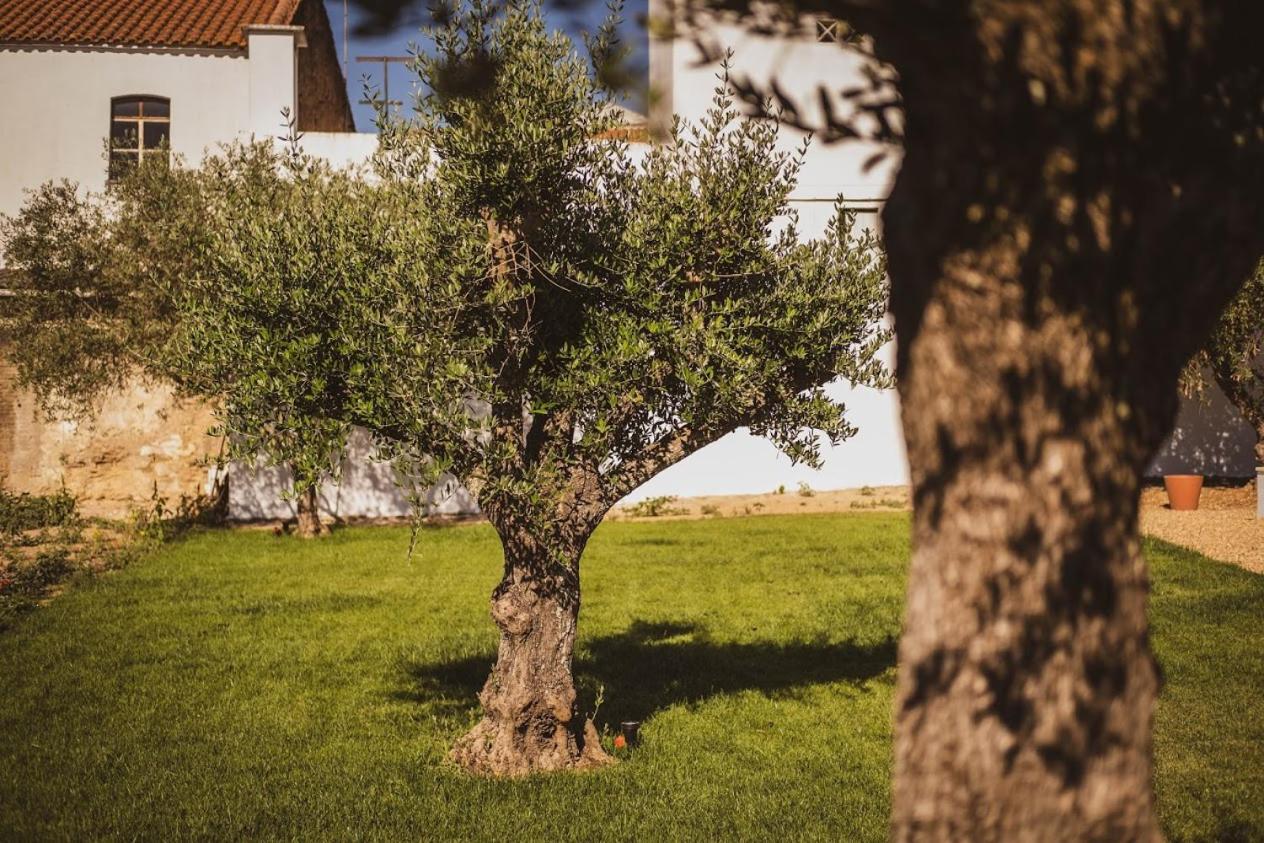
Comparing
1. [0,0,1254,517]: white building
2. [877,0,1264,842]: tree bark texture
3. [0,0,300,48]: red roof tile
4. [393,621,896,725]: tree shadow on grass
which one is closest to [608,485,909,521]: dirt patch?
[0,0,1254,517]: white building

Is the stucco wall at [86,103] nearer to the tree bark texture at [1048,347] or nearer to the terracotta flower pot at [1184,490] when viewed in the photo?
the terracotta flower pot at [1184,490]

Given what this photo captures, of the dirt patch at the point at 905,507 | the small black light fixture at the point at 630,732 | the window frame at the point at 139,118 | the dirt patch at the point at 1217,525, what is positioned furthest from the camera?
the window frame at the point at 139,118

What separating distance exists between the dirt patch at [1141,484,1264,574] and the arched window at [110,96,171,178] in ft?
70.8

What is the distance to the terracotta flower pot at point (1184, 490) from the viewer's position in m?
21.6

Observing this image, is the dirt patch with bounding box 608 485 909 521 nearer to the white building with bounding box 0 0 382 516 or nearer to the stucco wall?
the white building with bounding box 0 0 382 516

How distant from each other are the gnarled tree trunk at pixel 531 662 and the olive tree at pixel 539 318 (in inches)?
0.7

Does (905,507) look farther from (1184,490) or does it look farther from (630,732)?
(630,732)

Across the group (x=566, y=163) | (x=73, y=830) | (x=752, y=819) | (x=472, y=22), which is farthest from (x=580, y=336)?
(x=73, y=830)

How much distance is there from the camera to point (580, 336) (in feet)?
29.0

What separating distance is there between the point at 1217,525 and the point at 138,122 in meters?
23.2

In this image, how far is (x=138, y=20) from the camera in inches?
1066

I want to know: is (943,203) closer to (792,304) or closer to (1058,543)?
(1058,543)

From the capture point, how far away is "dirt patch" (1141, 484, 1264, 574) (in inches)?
688

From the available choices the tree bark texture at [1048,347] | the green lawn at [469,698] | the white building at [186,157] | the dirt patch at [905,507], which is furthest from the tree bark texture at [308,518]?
the tree bark texture at [1048,347]
